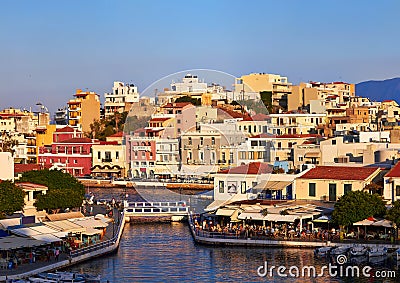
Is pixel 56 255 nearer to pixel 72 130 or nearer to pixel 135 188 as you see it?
pixel 135 188

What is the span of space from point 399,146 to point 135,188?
18.0 meters

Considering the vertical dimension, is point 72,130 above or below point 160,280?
above

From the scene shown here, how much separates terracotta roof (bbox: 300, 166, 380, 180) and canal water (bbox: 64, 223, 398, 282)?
4.82 m

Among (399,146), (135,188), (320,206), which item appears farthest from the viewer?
(135,188)

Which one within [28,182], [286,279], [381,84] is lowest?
[286,279]

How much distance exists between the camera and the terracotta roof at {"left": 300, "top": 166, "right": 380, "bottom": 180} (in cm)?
2867

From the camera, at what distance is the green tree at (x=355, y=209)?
81.8 feet

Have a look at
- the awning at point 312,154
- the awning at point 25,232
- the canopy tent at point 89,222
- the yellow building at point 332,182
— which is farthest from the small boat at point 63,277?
the awning at point 312,154

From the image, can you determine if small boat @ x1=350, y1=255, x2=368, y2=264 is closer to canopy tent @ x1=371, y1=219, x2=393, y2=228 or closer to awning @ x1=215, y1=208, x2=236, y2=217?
canopy tent @ x1=371, y1=219, x2=393, y2=228

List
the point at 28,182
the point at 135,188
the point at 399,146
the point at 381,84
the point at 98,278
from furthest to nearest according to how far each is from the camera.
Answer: the point at 381,84, the point at 135,188, the point at 399,146, the point at 28,182, the point at 98,278

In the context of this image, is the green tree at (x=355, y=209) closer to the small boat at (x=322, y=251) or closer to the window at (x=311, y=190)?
the small boat at (x=322, y=251)

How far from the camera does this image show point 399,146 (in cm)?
3500

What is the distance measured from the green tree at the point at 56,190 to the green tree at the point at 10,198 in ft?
4.64

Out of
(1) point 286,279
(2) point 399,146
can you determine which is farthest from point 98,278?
(2) point 399,146
